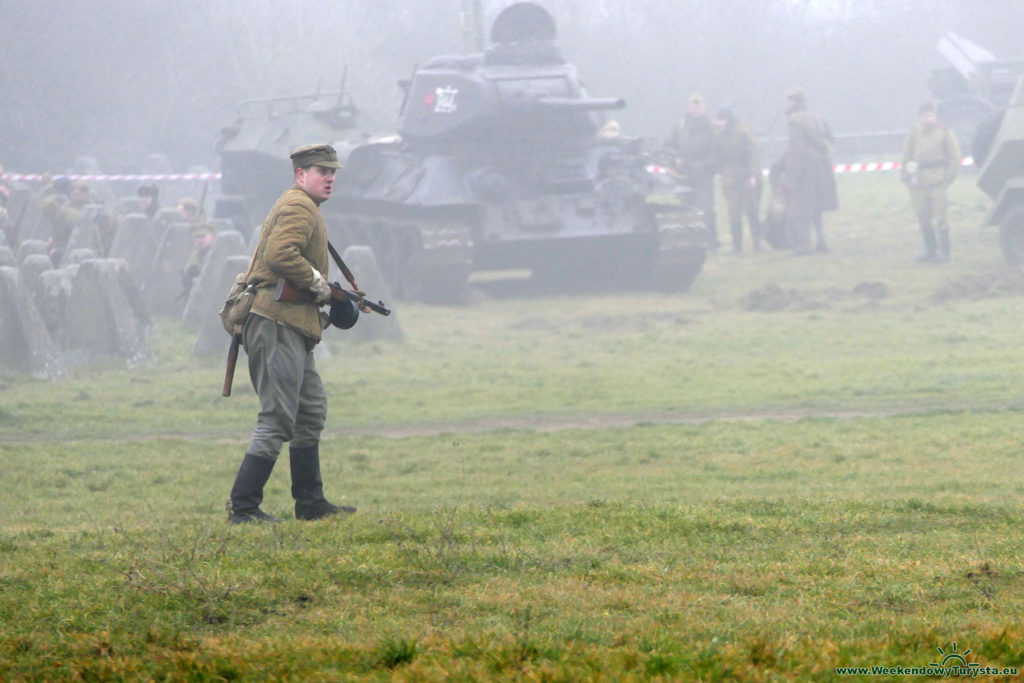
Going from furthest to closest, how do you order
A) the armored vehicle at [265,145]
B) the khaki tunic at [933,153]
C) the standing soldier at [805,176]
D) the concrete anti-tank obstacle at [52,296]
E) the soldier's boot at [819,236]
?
1. the armored vehicle at [265,145]
2. the soldier's boot at [819,236]
3. the standing soldier at [805,176]
4. the khaki tunic at [933,153]
5. the concrete anti-tank obstacle at [52,296]

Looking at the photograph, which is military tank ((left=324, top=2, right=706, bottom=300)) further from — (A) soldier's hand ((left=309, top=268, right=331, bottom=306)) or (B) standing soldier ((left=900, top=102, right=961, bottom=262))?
(A) soldier's hand ((left=309, top=268, right=331, bottom=306))

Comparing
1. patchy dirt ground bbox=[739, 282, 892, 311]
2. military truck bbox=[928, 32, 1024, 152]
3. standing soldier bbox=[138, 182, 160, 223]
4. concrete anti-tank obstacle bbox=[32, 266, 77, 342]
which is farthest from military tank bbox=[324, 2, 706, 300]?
military truck bbox=[928, 32, 1024, 152]

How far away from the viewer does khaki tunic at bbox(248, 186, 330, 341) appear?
6719mm

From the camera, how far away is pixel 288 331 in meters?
6.80

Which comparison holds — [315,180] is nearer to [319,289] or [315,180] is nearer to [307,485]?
[319,289]

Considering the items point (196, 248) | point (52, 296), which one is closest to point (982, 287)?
point (196, 248)

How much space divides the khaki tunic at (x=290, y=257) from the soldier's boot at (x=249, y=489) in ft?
2.15

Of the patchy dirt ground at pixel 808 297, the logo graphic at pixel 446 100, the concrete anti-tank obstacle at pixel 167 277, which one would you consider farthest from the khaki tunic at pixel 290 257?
the logo graphic at pixel 446 100

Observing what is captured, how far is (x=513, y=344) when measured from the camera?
1584 cm

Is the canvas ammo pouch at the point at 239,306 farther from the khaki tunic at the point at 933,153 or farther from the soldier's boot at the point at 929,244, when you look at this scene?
the soldier's boot at the point at 929,244

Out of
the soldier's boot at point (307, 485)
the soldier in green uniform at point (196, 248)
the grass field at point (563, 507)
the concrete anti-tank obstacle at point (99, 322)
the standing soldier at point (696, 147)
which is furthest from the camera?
the standing soldier at point (696, 147)

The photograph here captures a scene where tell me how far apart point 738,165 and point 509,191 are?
474 centimetres

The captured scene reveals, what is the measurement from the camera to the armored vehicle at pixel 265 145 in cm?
2409

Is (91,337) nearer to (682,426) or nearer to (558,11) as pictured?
(682,426)
